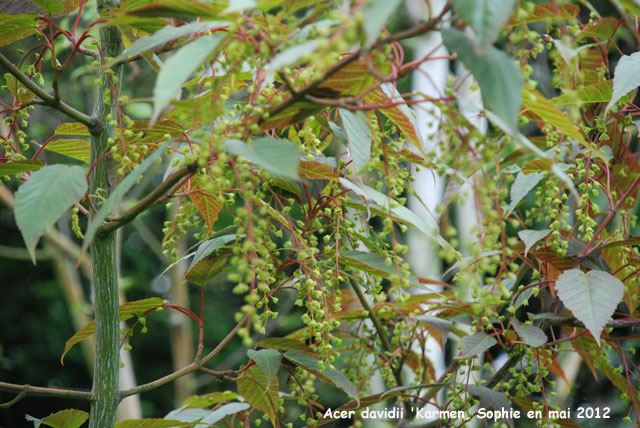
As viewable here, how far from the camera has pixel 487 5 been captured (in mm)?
315

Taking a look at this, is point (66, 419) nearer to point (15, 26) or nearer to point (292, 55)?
point (15, 26)

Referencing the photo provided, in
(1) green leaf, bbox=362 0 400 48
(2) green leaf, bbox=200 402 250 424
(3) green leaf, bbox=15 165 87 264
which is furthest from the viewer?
(2) green leaf, bbox=200 402 250 424

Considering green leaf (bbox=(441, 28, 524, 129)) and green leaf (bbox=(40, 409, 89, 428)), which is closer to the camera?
green leaf (bbox=(441, 28, 524, 129))

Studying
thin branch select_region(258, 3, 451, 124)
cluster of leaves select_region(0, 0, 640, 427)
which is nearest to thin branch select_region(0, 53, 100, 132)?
cluster of leaves select_region(0, 0, 640, 427)

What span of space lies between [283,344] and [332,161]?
8.4 inches

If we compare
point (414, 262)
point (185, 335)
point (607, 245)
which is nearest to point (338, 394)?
point (185, 335)

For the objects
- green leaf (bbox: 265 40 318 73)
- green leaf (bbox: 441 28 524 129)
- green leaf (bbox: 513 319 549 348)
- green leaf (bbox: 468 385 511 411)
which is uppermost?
green leaf (bbox: 265 40 318 73)

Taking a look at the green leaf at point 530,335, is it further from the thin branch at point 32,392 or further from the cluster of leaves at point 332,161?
the thin branch at point 32,392

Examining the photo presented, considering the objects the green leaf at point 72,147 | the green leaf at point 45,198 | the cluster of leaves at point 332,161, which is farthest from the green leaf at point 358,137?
the green leaf at point 72,147

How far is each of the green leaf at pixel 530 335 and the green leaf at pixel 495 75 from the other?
1.31 ft

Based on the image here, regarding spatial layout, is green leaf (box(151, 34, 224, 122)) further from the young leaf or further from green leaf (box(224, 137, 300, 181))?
the young leaf

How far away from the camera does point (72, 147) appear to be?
714 millimetres

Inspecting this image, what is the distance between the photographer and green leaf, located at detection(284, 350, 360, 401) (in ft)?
2.09

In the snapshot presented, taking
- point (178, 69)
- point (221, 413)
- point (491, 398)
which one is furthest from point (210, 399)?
point (178, 69)
